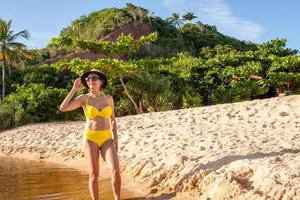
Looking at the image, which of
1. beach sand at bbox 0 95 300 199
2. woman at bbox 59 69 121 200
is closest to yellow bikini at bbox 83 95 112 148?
woman at bbox 59 69 121 200

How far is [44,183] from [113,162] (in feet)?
11.1

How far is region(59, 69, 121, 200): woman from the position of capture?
18.3ft

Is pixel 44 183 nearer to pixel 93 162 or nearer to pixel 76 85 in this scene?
pixel 93 162

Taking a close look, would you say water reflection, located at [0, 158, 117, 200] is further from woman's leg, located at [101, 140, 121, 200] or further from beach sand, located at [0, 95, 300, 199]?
woman's leg, located at [101, 140, 121, 200]

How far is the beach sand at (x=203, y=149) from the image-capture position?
19.5 feet

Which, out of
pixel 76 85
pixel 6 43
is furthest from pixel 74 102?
pixel 6 43

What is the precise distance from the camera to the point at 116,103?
2112cm

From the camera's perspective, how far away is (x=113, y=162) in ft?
17.8

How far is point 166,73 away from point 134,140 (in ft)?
43.6

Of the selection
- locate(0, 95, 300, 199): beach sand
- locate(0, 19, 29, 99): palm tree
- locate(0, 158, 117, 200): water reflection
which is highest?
locate(0, 19, 29, 99): palm tree

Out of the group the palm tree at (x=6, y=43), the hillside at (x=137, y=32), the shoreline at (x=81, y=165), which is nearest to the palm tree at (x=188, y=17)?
the hillside at (x=137, y=32)

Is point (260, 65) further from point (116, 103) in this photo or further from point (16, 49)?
point (16, 49)

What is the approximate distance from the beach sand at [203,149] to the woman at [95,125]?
1392 mm

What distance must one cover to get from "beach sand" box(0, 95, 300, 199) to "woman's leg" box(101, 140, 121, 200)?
1.22m
